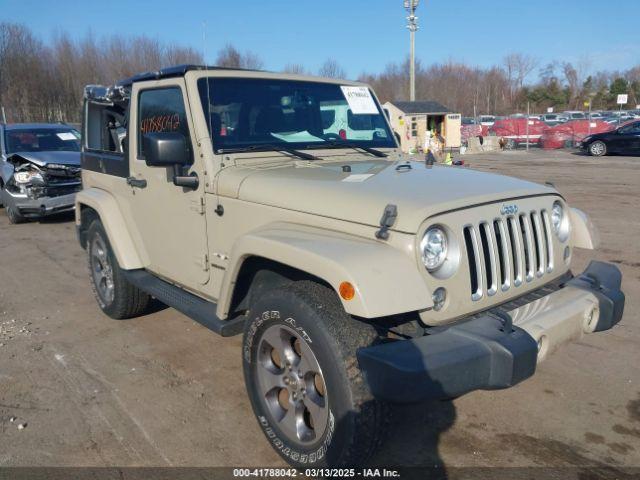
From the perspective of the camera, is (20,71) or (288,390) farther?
(20,71)

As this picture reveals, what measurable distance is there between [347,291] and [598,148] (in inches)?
972

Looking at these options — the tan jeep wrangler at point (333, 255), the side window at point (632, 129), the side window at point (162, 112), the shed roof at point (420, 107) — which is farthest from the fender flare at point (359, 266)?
the shed roof at point (420, 107)

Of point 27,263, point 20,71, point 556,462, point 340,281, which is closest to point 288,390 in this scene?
point 340,281

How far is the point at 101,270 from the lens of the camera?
5.07 m

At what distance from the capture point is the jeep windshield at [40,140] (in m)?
10.5

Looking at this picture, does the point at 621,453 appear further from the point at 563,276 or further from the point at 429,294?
the point at 429,294

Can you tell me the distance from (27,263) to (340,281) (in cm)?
635

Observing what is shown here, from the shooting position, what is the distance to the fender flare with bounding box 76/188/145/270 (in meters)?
4.36

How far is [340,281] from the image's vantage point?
91.2 inches

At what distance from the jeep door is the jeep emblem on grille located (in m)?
1.82

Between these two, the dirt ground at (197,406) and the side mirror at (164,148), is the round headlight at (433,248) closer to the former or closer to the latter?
the dirt ground at (197,406)

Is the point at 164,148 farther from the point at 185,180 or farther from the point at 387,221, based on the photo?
the point at 387,221

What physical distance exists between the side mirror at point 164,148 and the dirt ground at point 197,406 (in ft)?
5.13

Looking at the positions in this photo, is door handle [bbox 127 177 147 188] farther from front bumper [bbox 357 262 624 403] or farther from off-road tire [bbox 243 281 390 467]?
front bumper [bbox 357 262 624 403]
